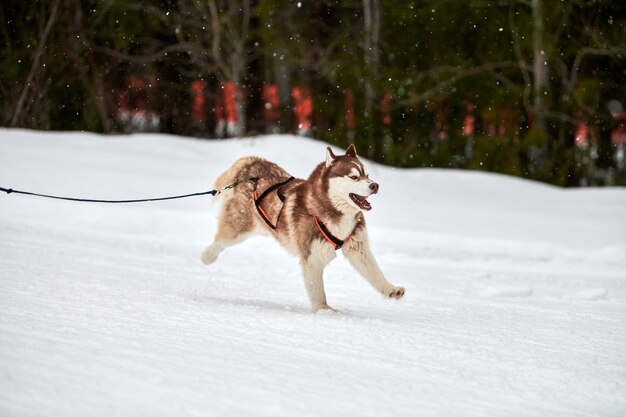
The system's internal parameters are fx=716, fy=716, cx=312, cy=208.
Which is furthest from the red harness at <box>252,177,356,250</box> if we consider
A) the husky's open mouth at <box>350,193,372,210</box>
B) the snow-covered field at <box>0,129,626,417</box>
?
the snow-covered field at <box>0,129,626,417</box>

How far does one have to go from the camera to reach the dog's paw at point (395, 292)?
5262 mm

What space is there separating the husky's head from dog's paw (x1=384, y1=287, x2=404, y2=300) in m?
0.65

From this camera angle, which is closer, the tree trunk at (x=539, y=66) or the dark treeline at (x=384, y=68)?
the tree trunk at (x=539, y=66)

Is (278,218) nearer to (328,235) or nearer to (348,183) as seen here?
(328,235)

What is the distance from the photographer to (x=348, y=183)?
5191 millimetres

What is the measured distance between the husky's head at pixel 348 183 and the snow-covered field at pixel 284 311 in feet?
2.79

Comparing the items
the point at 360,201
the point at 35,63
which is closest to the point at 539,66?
the point at 35,63

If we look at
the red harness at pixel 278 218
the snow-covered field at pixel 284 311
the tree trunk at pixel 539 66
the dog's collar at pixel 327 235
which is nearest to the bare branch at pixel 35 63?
the snow-covered field at pixel 284 311

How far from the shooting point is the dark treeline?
15.6 metres

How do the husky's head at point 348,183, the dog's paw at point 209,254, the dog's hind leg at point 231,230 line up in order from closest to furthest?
the husky's head at point 348,183
the dog's hind leg at point 231,230
the dog's paw at point 209,254

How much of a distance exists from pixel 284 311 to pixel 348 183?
1.09m

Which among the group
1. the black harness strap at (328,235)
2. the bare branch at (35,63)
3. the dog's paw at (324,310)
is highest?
the bare branch at (35,63)

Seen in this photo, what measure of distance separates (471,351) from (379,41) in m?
13.0

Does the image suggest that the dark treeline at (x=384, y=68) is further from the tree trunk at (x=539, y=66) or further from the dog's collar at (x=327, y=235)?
the dog's collar at (x=327, y=235)
